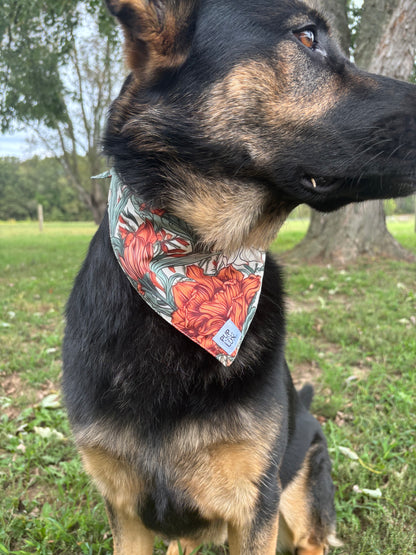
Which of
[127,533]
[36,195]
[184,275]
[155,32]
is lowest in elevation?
[127,533]

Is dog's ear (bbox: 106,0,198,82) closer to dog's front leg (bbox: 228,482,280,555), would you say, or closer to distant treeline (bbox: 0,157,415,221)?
dog's front leg (bbox: 228,482,280,555)

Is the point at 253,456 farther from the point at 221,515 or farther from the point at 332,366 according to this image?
the point at 332,366

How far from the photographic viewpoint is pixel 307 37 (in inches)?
73.8

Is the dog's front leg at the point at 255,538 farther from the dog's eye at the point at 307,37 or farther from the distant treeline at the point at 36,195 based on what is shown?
the distant treeline at the point at 36,195

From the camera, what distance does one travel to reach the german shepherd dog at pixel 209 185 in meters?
1.76

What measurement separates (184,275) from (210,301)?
165mm

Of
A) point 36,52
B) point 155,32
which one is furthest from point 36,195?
point 155,32

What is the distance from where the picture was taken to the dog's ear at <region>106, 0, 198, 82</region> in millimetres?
1729

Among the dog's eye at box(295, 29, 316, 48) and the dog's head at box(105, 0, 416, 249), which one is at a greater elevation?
the dog's eye at box(295, 29, 316, 48)

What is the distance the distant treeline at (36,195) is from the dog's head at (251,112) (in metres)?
36.2

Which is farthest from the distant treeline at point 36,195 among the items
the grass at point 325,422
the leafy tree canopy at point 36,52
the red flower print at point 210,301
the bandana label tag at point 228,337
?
the bandana label tag at point 228,337

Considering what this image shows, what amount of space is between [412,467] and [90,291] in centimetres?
223

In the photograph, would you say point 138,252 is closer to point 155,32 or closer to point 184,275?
point 184,275

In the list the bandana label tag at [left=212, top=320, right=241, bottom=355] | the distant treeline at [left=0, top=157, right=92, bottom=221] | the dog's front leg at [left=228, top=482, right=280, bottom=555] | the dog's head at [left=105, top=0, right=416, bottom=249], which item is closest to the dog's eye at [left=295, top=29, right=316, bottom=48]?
the dog's head at [left=105, top=0, right=416, bottom=249]
